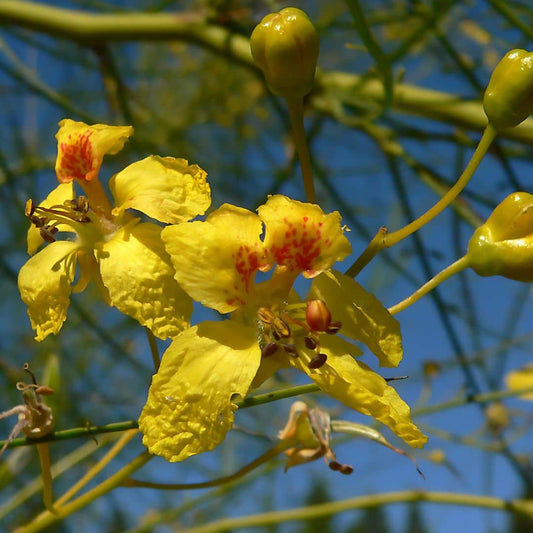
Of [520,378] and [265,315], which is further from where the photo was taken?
[520,378]

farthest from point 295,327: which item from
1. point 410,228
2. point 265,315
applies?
point 410,228

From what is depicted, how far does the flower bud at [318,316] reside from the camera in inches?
21.1

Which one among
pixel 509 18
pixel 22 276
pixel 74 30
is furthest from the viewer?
pixel 74 30

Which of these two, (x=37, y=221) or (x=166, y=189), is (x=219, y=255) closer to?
(x=166, y=189)

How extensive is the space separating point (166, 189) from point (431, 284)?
258mm

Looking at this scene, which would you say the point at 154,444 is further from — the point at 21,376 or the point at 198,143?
the point at 198,143

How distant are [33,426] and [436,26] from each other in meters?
0.81

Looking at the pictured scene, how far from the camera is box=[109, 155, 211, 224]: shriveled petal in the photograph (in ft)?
2.05

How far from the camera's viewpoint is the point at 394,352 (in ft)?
1.92

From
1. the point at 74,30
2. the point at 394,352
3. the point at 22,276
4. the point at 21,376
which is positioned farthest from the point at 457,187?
the point at 21,376

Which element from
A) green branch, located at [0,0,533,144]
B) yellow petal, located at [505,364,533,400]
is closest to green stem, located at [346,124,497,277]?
green branch, located at [0,0,533,144]

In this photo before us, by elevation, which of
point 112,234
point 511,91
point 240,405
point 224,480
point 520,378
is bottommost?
point 520,378

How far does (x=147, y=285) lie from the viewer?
58cm

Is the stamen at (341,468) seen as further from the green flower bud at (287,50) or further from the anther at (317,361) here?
the green flower bud at (287,50)
